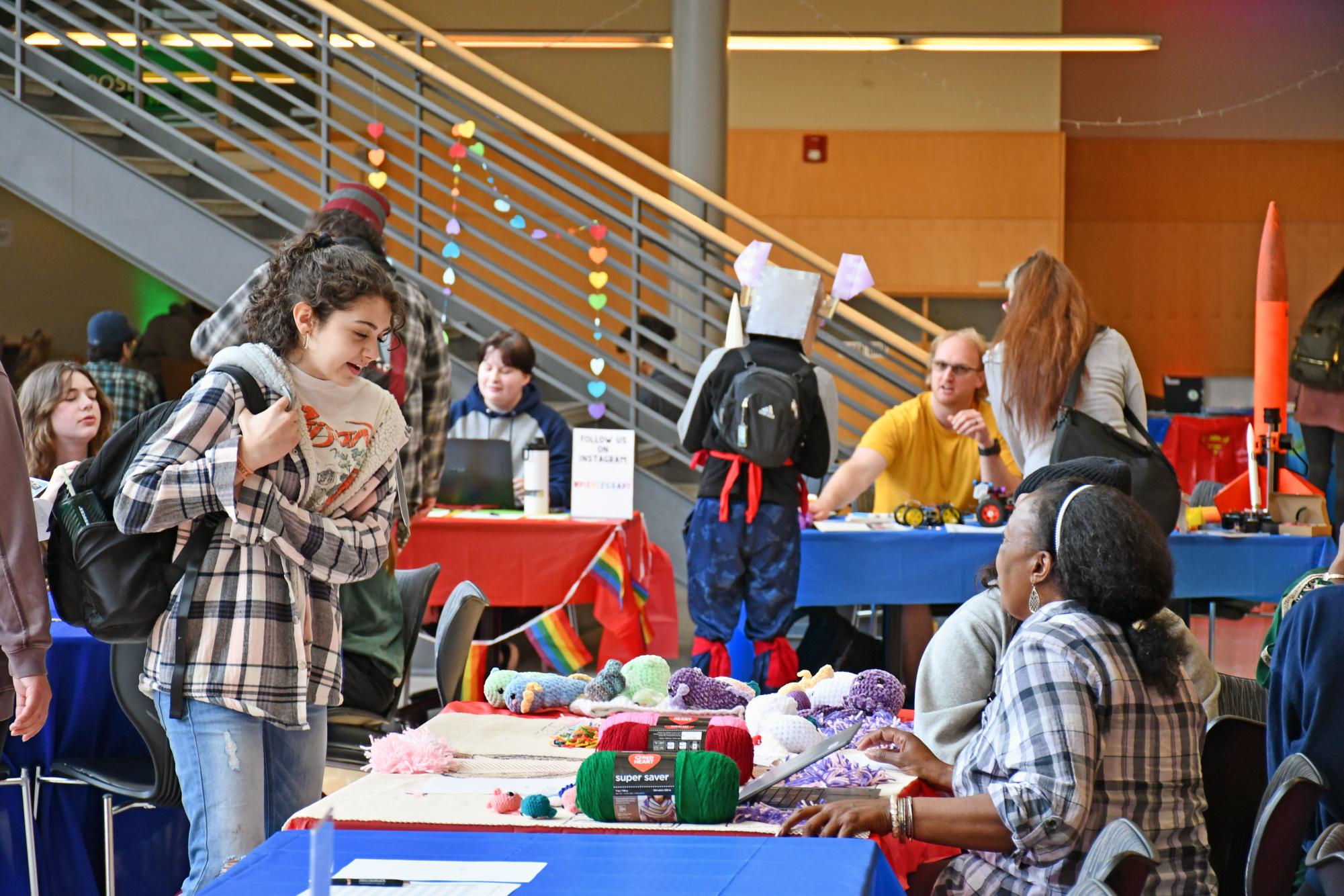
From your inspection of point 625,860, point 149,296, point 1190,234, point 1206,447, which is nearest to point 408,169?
point 1206,447

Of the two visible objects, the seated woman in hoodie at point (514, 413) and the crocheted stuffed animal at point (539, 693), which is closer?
the crocheted stuffed animal at point (539, 693)

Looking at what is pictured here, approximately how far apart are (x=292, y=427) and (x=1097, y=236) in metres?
10.7

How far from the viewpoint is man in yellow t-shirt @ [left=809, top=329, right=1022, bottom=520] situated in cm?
470

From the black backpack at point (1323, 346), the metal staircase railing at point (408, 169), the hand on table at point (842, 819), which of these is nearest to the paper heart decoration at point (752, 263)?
the metal staircase railing at point (408, 169)

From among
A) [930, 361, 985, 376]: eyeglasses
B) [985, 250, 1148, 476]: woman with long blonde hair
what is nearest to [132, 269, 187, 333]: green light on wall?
[930, 361, 985, 376]: eyeglasses

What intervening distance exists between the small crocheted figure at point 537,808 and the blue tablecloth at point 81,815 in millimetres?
1541

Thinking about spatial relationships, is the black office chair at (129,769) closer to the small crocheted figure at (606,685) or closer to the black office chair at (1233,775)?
the small crocheted figure at (606,685)

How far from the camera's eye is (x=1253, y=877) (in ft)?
5.67

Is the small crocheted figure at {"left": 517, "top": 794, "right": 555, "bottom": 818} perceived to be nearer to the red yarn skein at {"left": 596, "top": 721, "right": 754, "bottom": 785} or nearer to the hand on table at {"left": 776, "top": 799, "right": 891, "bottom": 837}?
the red yarn skein at {"left": 596, "top": 721, "right": 754, "bottom": 785}

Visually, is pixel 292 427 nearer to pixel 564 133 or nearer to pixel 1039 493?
pixel 1039 493

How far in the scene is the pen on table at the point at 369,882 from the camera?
4.86ft

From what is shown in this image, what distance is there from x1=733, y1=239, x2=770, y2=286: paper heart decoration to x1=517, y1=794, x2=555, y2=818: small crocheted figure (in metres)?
3.12

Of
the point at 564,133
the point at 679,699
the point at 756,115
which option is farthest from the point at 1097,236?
the point at 679,699

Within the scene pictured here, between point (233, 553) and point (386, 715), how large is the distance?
129 cm
